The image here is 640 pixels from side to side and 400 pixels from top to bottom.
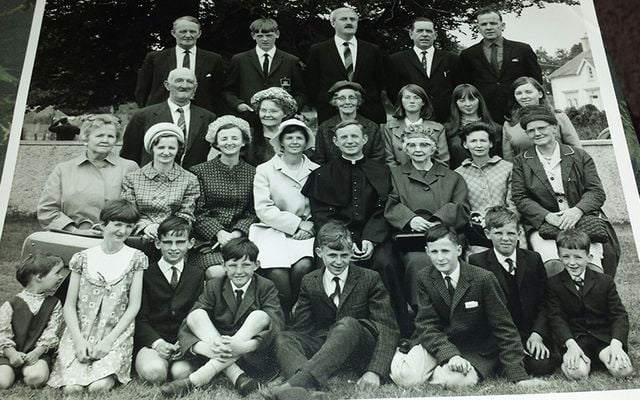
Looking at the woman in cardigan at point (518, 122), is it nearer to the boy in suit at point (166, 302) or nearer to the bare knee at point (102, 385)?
the boy in suit at point (166, 302)

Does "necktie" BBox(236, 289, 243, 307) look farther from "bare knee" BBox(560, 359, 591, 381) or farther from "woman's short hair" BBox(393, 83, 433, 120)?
"bare knee" BBox(560, 359, 591, 381)

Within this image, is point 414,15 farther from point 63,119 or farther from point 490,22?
point 63,119

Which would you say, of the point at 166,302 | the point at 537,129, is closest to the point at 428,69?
the point at 537,129

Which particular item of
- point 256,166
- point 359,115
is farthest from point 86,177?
point 359,115

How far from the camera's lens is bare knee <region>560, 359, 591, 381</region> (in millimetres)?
3199

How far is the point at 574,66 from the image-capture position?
161 inches

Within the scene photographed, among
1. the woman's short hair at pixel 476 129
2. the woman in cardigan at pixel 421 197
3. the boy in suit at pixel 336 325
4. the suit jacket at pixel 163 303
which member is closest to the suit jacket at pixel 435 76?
the woman's short hair at pixel 476 129

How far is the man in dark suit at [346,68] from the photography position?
13.2 feet

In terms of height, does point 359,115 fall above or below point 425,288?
above

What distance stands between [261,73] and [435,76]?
3.77 feet

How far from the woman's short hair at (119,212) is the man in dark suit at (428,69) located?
1796 mm

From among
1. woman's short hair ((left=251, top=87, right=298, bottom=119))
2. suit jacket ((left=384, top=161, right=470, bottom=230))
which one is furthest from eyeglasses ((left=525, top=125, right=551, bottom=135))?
woman's short hair ((left=251, top=87, right=298, bottom=119))

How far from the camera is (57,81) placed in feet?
13.0

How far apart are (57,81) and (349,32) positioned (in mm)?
1933
